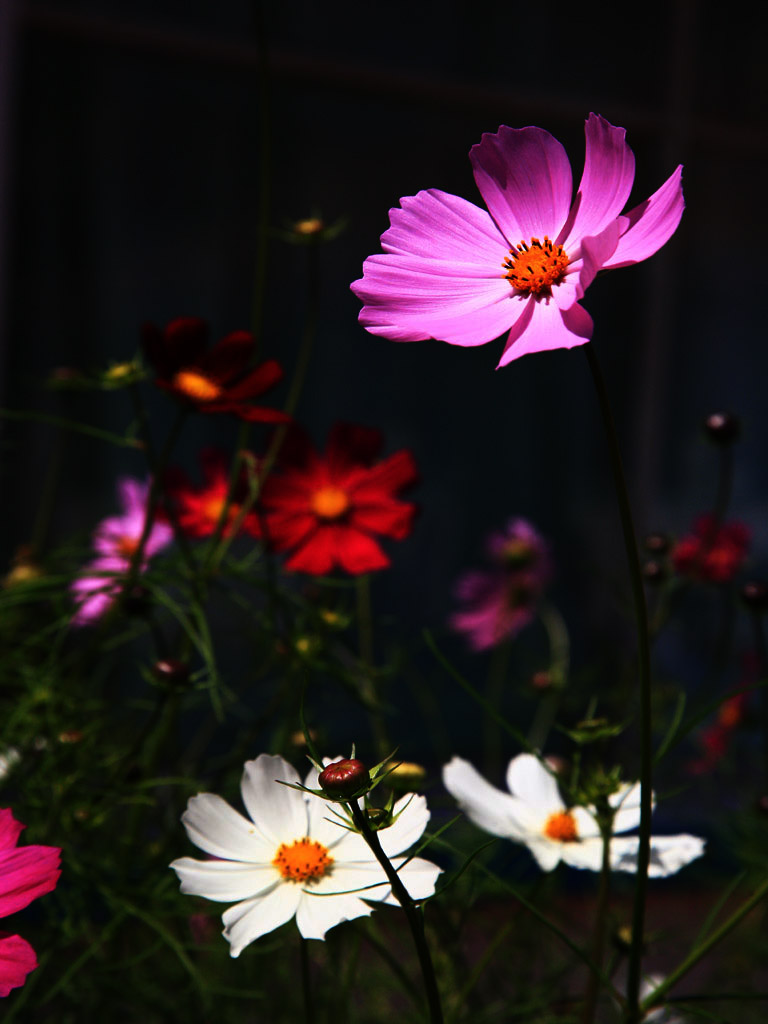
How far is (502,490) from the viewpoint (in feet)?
6.22

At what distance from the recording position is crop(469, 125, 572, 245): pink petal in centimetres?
24

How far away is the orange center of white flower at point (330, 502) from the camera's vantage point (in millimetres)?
442

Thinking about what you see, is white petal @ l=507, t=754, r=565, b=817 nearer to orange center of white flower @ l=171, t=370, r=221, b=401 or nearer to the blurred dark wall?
orange center of white flower @ l=171, t=370, r=221, b=401

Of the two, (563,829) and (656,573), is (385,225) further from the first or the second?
(563,829)

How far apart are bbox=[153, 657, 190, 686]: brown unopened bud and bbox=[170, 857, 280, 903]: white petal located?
57mm

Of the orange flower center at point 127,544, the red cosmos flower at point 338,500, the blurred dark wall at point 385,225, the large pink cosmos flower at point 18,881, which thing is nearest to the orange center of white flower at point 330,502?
the red cosmos flower at point 338,500

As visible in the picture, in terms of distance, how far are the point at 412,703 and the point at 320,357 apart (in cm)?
64

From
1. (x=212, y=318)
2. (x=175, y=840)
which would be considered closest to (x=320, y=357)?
(x=212, y=318)

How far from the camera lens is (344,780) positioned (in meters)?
0.17

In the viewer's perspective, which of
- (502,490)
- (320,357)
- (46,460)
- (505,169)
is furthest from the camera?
(502,490)

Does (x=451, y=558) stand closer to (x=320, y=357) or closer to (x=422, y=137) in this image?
(x=320, y=357)

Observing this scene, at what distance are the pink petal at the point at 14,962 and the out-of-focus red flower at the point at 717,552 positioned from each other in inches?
17.8

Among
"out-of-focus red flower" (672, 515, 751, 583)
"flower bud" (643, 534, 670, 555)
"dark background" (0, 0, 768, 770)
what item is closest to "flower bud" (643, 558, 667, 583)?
"flower bud" (643, 534, 670, 555)

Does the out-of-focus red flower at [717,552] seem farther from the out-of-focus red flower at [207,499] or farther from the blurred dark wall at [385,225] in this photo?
the blurred dark wall at [385,225]
